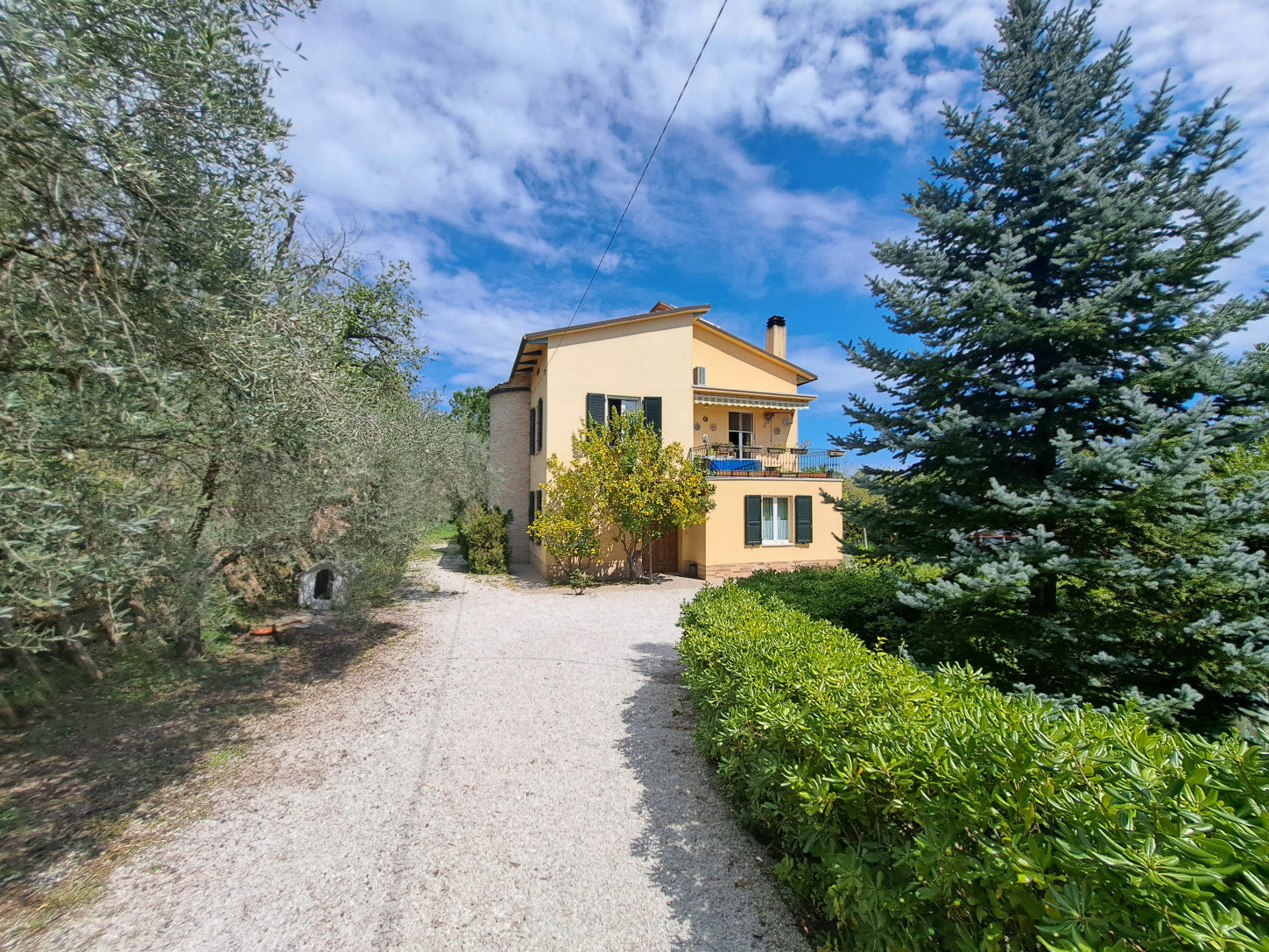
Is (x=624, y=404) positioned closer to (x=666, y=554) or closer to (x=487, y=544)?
(x=666, y=554)

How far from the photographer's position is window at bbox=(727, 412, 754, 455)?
19.9 m

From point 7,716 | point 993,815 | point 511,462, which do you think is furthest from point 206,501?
point 511,462

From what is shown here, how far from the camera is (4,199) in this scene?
11.1 feet

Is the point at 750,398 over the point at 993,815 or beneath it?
over

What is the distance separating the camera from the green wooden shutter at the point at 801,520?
17.9 meters

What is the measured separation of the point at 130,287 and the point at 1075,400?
7.77m

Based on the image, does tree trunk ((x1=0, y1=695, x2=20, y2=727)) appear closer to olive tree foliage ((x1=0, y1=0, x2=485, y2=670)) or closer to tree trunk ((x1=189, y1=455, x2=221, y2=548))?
olive tree foliage ((x1=0, y1=0, x2=485, y2=670))

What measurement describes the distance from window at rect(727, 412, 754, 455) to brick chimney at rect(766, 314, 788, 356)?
13.0 ft

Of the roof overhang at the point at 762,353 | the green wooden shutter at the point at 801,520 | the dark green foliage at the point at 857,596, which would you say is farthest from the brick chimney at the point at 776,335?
the dark green foliage at the point at 857,596

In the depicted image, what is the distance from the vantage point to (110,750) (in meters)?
5.38

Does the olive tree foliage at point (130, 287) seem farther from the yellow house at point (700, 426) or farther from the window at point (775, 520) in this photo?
the window at point (775, 520)

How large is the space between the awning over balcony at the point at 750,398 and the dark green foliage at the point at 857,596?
1019 centimetres

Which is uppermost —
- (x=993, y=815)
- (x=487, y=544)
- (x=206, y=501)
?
(x=206, y=501)

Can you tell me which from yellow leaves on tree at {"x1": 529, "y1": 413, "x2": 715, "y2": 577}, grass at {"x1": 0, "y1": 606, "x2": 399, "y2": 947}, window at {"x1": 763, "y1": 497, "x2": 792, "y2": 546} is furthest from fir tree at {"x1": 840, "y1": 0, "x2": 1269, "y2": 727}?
window at {"x1": 763, "y1": 497, "x2": 792, "y2": 546}
